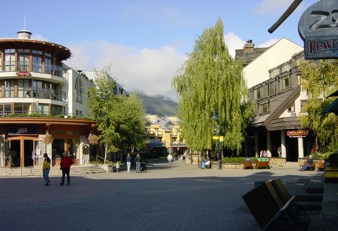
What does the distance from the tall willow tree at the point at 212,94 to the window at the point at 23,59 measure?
1719cm

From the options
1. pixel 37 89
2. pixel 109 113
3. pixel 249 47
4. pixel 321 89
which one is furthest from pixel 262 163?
pixel 249 47

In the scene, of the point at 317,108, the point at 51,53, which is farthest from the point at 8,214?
the point at 51,53

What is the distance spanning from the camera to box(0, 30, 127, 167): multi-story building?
119 ft

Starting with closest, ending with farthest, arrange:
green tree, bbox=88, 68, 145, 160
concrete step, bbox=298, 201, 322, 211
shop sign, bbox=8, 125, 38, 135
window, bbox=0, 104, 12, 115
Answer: concrete step, bbox=298, 201, 322, 211, green tree, bbox=88, 68, 145, 160, shop sign, bbox=8, 125, 38, 135, window, bbox=0, 104, 12, 115

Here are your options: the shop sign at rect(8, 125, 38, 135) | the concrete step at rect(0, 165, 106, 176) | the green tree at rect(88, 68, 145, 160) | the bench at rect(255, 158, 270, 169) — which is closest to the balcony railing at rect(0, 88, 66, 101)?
the shop sign at rect(8, 125, 38, 135)

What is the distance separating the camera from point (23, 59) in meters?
42.8

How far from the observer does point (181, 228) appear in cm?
909

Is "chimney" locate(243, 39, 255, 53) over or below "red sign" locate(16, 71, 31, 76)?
over

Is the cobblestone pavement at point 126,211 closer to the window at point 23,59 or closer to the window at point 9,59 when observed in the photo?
the window at point 23,59

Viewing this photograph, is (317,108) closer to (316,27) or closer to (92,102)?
(92,102)

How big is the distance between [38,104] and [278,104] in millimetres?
24234

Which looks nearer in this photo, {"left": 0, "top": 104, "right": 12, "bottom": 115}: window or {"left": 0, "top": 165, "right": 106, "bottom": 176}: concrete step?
{"left": 0, "top": 165, "right": 106, "bottom": 176}: concrete step

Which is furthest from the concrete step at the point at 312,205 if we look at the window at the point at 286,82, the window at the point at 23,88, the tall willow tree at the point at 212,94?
the window at the point at 23,88

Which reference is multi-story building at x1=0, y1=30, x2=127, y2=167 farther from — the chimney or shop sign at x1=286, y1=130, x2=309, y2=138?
the chimney
